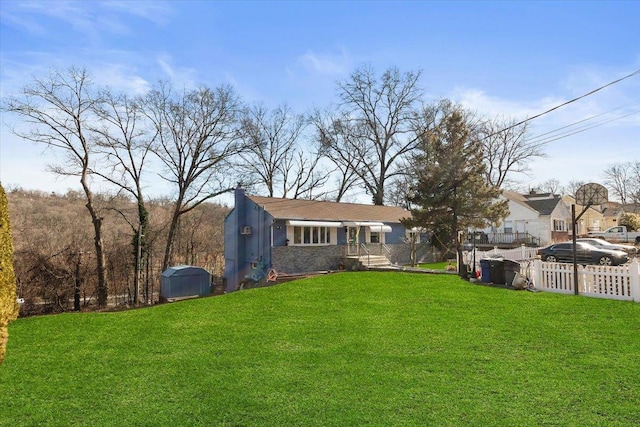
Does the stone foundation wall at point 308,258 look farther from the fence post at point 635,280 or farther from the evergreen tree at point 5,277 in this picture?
the evergreen tree at point 5,277

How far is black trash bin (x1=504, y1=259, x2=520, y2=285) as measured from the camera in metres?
12.4

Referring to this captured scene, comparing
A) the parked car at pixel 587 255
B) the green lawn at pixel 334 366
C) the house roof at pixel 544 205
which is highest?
the house roof at pixel 544 205

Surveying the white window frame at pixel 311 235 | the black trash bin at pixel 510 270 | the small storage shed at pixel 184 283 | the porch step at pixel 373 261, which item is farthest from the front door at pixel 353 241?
the black trash bin at pixel 510 270

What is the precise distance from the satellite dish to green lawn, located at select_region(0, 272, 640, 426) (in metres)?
4.65

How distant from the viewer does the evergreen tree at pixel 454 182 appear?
18625mm

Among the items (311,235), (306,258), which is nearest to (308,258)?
(306,258)

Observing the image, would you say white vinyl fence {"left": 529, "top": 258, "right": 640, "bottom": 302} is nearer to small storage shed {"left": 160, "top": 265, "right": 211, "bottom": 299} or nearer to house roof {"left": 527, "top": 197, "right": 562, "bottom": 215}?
small storage shed {"left": 160, "top": 265, "right": 211, "bottom": 299}

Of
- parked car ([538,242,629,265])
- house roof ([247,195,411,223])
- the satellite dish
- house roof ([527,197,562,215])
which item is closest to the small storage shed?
house roof ([247,195,411,223])

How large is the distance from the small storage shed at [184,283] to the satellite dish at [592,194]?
17.4 m

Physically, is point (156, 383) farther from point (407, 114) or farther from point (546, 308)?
point (407, 114)

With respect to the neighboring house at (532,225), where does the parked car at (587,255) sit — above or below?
below

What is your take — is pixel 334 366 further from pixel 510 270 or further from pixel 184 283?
pixel 184 283

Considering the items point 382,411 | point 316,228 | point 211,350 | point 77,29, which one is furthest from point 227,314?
point 316,228

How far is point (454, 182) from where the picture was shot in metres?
18.8
